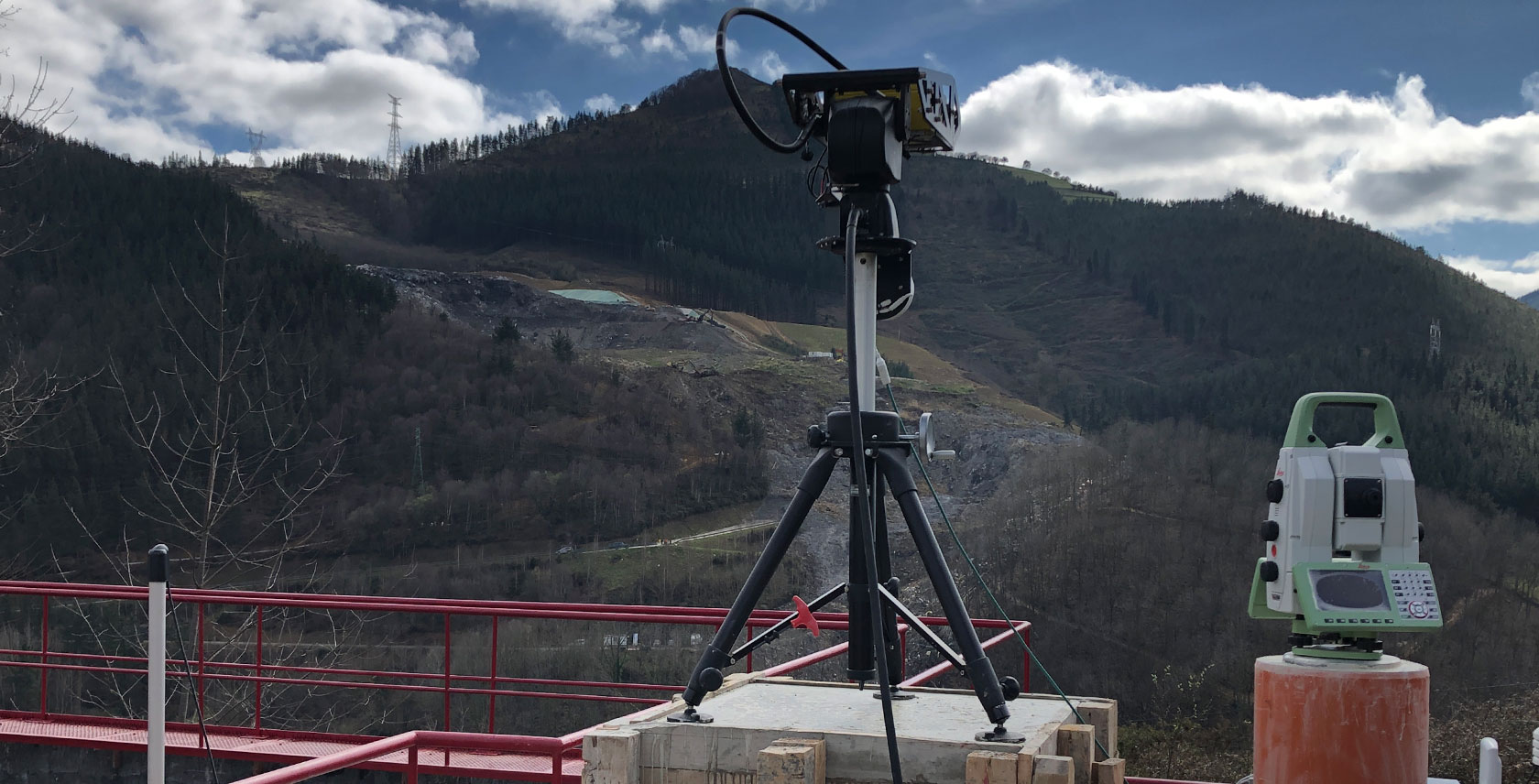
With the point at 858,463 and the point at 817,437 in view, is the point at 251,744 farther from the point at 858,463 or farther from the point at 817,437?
the point at 858,463

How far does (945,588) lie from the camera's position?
3.65m

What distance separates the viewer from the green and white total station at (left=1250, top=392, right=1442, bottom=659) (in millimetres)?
4504

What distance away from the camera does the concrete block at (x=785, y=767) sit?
3.18 meters

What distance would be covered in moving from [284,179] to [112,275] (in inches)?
3481

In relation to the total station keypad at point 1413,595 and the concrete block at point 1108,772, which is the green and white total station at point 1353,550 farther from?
the concrete block at point 1108,772

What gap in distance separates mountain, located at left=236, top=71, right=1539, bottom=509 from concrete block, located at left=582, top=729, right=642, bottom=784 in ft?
406

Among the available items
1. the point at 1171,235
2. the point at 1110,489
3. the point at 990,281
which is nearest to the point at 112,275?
the point at 1110,489

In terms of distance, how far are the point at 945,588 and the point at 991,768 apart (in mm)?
644

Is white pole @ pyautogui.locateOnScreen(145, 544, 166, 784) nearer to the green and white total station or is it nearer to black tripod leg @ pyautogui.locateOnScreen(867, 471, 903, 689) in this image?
black tripod leg @ pyautogui.locateOnScreen(867, 471, 903, 689)

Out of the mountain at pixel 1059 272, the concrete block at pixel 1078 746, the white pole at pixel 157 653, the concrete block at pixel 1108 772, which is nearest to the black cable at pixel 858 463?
the concrete block at pixel 1078 746

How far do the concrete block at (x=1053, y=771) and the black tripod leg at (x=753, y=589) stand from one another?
3.16ft

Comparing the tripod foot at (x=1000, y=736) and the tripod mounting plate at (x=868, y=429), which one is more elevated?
the tripod mounting plate at (x=868, y=429)

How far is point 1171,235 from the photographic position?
178 metres

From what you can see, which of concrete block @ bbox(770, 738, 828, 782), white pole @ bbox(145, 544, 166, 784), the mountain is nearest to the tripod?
concrete block @ bbox(770, 738, 828, 782)
